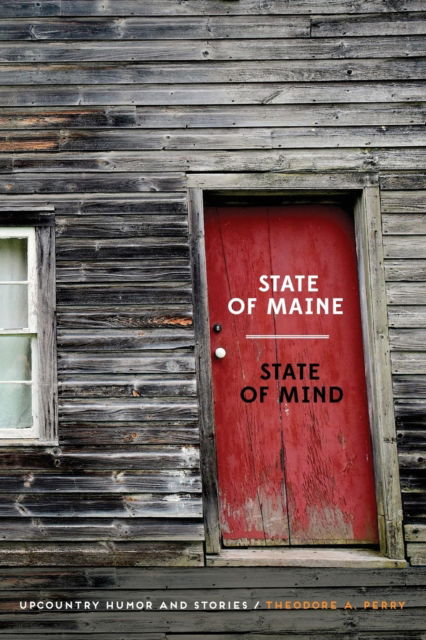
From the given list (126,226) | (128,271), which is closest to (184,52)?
(126,226)

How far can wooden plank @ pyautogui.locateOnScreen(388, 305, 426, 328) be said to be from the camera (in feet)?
15.6

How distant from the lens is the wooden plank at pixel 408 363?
15.5 feet

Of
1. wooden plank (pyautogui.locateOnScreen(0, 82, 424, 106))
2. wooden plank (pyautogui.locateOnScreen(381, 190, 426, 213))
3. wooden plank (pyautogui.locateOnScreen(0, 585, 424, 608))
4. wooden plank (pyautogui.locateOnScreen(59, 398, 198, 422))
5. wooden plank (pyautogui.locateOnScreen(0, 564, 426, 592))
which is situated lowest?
wooden plank (pyautogui.locateOnScreen(0, 585, 424, 608))

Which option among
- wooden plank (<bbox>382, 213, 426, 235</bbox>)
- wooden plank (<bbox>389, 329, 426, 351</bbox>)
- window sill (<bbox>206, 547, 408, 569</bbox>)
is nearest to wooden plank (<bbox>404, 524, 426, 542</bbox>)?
window sill (<bbox>206, 547, 408, 569</bbox>)

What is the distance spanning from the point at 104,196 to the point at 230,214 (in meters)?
0.89

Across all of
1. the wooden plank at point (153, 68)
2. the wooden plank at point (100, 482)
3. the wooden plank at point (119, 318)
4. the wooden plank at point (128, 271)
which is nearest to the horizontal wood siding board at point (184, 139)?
the wooden plank at point (153, 68)

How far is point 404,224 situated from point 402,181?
31 cm

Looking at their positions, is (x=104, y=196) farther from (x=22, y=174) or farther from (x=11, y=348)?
(x=11, y=348)

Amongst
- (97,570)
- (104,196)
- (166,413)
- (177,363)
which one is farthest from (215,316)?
(97,570)

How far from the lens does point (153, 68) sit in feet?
16.0

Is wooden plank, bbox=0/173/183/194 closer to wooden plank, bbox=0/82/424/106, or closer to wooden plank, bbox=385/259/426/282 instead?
wooden plank, bbox=0/82/424/106

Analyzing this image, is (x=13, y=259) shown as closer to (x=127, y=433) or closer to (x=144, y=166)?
(x=144, y=166)

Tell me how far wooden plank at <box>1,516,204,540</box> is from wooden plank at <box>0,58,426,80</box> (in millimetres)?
2999

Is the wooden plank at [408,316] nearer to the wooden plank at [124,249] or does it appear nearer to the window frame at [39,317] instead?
the wooden plank at [124,249]
